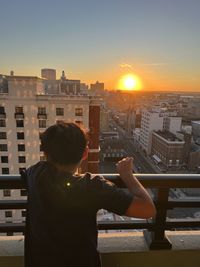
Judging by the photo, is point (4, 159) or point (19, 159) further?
point (19, 159)

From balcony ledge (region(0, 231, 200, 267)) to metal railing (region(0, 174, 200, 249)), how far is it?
0.05 m

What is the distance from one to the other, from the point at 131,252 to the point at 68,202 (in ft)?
2.07

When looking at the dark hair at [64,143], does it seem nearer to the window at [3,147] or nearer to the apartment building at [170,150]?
the window at [3,147]

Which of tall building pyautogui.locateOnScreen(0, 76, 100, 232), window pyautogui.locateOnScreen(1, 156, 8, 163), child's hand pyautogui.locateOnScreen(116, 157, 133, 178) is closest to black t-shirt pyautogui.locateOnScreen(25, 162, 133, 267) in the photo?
child's hand pyautogui.locateOnScreen(116, 157, 133, 178)

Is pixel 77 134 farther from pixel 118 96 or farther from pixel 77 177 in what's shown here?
pixel 118 96

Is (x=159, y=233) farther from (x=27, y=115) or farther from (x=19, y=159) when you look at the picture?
(x=19, y=159)

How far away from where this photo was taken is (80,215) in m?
0.71

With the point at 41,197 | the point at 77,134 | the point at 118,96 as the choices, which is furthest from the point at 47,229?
the point at 118,96

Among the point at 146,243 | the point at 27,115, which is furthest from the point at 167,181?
the point at 27,115

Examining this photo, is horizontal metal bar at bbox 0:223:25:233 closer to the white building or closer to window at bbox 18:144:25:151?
window at bbox 18:144:25:151

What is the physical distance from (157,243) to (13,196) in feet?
30.1

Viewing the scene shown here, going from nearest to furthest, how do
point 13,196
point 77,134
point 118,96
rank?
point 77,134
point 13,196
point 118,96

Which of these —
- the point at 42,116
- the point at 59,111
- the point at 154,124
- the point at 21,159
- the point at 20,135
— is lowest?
the point at 154,124

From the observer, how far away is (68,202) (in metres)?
0.70
